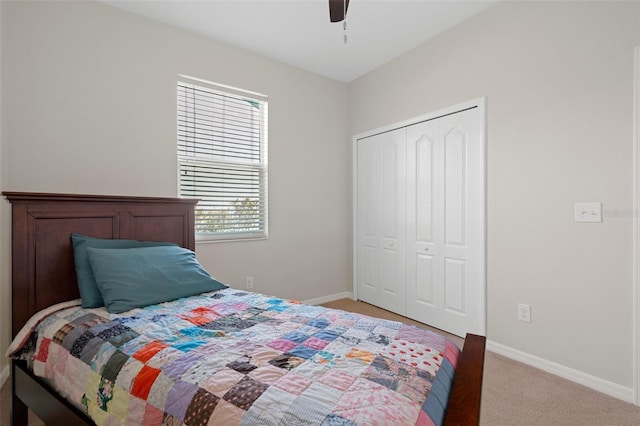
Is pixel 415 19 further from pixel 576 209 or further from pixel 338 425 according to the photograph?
pixel 338 425

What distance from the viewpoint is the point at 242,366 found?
3.62 feet

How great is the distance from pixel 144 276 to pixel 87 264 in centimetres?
36

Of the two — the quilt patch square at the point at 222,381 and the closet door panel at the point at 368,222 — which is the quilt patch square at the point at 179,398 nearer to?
the quilt patch square at the point at 222,381

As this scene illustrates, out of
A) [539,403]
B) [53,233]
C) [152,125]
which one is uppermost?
[152,125]

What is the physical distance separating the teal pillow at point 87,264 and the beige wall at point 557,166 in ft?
9.19

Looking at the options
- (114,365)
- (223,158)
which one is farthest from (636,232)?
(223,158)

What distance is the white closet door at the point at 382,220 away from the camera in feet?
11.4

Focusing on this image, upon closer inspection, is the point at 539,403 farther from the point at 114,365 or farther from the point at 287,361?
the point at 114,365

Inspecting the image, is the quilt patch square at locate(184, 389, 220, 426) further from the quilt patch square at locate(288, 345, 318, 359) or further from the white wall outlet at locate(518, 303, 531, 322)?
the white wall outlet at locate(518, 303, 531, 322)

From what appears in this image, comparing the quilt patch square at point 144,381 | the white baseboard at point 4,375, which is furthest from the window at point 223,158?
the quilt patch square at point 144,381

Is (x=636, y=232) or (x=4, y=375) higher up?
(x=636, y=232)

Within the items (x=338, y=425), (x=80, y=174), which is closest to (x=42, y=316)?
(x=80, y=174)

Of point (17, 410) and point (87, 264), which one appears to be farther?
point (87, 264)

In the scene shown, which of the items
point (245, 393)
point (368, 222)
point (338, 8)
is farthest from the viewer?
point (368, 222)
